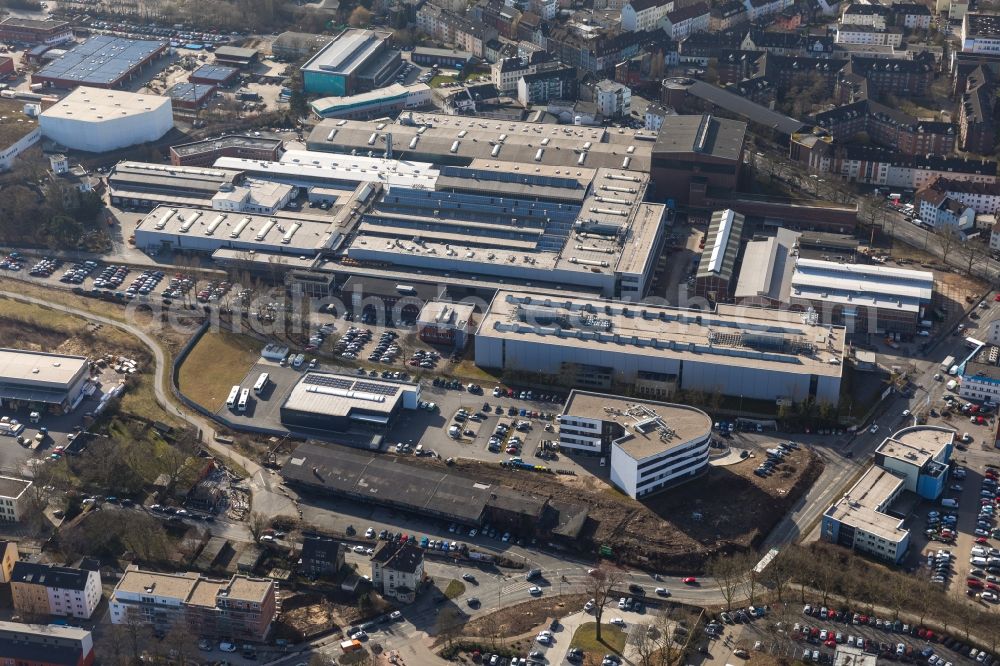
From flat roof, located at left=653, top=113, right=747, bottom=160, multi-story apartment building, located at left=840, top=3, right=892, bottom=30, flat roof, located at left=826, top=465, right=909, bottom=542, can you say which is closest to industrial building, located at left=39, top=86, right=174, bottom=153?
flat roof, located at left=653, top=113, right=747, bottom=160

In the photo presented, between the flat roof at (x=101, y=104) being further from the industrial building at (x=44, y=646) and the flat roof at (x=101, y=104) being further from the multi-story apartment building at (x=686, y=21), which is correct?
the industrial building at (x=44, y=646)

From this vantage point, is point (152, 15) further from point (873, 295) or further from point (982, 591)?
point (982, 591)

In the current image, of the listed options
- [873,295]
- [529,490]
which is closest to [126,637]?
[529,490]

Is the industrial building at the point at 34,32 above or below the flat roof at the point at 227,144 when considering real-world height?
above

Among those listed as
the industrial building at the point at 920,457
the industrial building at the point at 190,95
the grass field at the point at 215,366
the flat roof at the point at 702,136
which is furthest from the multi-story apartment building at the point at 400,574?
the industrial building at the point at 190,95

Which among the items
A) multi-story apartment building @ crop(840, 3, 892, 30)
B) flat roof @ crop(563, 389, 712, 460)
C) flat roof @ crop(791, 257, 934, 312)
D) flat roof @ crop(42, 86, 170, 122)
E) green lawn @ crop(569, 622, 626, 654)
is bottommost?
green lawn @ crop(569, 622, 626, 654)

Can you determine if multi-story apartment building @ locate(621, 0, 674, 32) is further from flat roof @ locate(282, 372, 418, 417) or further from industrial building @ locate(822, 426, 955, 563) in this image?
industrial building @ locate(822, 426, 955, 563)
